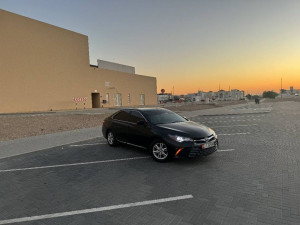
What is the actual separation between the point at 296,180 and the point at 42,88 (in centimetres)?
2777

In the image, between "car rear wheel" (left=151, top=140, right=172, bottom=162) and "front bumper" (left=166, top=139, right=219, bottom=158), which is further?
"car rear wheel" (left=151, top=140, right=172, bottom=162)

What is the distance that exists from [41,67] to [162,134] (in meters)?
25.4

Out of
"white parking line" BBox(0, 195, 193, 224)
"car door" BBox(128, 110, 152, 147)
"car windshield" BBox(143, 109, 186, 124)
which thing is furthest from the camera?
"car windshield" BBox(143, 109, 186, 124)

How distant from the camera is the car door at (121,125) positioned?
7.08m

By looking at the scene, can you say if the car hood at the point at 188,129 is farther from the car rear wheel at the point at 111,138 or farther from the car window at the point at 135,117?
the car rear wheel at the point at 111,138

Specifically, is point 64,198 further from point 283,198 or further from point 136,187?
point 283,198

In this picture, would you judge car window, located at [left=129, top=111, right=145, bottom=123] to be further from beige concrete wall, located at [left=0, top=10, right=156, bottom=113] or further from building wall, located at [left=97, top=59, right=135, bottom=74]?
building wall, located at [left=97, top=59, right=135, bottom=74]

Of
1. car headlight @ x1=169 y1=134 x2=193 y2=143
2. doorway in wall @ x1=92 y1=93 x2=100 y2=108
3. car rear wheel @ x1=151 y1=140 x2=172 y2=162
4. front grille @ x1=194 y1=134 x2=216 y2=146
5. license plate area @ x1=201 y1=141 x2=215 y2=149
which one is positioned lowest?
car rear wheel @ x1=151 y1=140 x2=172 y2=162

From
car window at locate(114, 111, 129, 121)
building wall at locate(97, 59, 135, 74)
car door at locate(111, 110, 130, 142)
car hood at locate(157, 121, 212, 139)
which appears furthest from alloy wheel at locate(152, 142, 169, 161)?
building wall at locate(97, 59, 135, 74)

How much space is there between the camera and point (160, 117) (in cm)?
666

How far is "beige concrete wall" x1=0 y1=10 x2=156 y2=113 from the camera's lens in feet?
75.0

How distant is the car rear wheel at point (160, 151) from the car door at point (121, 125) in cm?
144

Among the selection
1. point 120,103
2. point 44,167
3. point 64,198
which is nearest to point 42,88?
point 120,103

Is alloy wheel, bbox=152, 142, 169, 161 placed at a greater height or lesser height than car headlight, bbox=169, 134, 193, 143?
lesser
